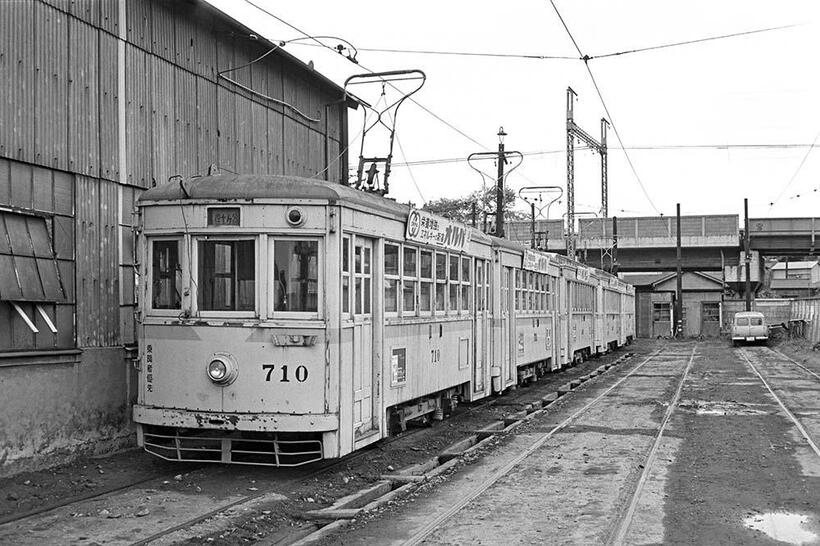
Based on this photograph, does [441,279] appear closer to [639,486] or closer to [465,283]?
[465,283]

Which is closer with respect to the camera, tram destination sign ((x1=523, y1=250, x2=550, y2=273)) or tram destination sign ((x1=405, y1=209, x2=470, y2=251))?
tram destination sign ((x1=405, y1=209, x2=470, y2=251))

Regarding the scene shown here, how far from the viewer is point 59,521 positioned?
266 inches

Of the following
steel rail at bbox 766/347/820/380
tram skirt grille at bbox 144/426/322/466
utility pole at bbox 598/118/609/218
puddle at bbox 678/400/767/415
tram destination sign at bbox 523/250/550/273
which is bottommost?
steel rail at bbox 766/347/820/380

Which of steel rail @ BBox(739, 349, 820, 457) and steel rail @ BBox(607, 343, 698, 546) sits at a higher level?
steel rail @ BBox(607, 343, 698, 546)

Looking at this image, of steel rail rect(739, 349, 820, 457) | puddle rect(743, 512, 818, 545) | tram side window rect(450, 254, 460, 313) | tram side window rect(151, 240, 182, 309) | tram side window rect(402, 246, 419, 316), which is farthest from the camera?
tram side window rect(450, 254, 460, 313)

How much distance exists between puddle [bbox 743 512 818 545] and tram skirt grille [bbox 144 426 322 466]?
380cm

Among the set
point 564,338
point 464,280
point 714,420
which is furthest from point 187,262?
point 564,338

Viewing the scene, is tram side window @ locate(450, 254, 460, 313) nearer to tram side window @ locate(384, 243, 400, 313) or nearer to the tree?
tram side window @ locate(384, 243, 400, 313)

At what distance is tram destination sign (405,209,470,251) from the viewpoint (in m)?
10.2

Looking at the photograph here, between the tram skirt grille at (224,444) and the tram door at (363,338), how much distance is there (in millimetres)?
546

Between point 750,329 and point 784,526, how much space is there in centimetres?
3623

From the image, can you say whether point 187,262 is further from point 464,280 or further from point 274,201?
point 464,280

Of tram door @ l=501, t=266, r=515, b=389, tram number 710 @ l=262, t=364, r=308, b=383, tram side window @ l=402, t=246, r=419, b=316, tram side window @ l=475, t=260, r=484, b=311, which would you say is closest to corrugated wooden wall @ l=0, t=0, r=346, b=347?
tram number 710 @ l=262, t=364, r=308, b=383

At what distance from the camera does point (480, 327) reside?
535 inches
